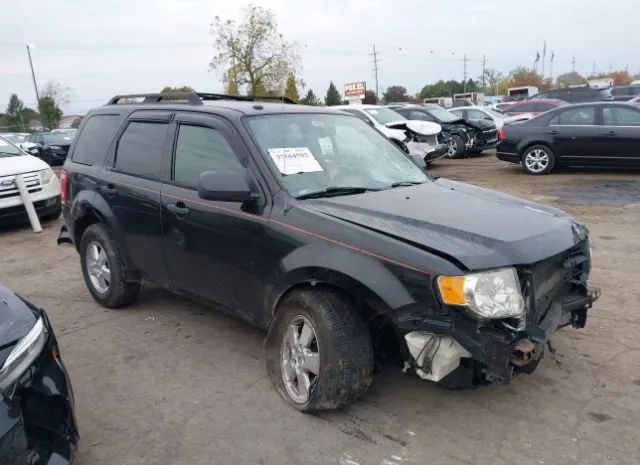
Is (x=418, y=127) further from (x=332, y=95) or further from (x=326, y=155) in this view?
(x=332, y=95)

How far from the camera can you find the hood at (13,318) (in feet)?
8.25

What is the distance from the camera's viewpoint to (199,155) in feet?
13.4

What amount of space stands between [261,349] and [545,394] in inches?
78.3

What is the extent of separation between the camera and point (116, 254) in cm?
487

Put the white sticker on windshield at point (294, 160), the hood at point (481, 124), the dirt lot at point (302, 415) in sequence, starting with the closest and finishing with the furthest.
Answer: the dirt lot at point (302, 415) < the white sticker on windshield at point (294, 160) < the hood at point (481, 124)

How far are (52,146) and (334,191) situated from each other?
20.5 meters

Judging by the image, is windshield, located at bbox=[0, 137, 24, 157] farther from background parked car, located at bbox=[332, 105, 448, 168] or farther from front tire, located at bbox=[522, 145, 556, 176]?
front tire, located at bbox=[522, 145, 556, 176]

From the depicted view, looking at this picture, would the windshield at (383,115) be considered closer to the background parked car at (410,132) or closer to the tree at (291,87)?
the background parked car at (410,132)

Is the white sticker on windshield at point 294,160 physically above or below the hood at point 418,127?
above

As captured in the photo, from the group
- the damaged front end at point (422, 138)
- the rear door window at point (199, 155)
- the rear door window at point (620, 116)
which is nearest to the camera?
the rear door window at point (199, 155)

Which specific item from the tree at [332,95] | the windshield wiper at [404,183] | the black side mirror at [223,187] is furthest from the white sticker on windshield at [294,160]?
the tree at [332,95]

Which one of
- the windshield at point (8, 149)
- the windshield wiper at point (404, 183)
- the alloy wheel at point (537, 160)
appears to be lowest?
the alloy wheel at point (537, 160)

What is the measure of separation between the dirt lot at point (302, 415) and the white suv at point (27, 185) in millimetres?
4402

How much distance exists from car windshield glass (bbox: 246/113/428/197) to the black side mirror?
27cm
